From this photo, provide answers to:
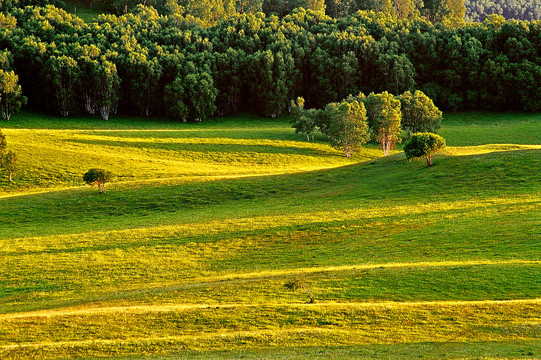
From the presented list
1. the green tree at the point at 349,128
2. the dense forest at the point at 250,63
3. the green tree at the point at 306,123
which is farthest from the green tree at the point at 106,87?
the green tree at the point at 349,128

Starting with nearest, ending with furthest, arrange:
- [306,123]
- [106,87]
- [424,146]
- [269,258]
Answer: [269,258] < [424,146] < [306,123] < [106,87]

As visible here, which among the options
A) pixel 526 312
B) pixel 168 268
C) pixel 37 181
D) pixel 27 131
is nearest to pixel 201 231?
pixel 168 268

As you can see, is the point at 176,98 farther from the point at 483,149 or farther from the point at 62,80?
the point at 483,149

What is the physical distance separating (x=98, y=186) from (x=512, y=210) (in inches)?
1860

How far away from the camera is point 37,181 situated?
72.8m

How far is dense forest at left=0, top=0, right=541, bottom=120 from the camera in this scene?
127 metres

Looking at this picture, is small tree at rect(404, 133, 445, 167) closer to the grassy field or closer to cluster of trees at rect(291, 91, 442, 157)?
the grassy field

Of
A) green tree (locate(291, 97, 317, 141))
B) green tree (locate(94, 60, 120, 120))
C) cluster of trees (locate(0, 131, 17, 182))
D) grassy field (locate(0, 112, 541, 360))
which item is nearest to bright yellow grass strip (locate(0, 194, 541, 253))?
grassy field (locate(0, 112, 541, 360))

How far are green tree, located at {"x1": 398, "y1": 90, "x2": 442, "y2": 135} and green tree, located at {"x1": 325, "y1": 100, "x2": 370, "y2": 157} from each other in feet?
39.2

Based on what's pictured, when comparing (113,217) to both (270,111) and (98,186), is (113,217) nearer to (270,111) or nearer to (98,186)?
(98,186)

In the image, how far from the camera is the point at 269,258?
39.5m

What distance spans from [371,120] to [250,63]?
4701cm

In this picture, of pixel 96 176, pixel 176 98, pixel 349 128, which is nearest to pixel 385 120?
pixel 349 128

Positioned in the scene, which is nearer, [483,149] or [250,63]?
[483,149]
